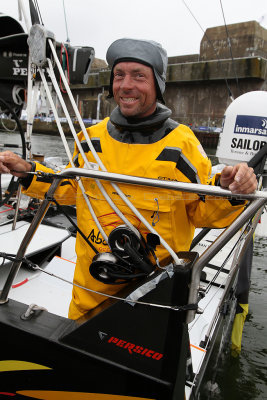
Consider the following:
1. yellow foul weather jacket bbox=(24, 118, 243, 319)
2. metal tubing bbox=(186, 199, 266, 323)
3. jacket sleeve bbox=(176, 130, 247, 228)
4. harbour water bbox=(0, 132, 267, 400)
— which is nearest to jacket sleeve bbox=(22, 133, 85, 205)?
yellow foul weather jacket bbox=(24, 118, 243, 319)

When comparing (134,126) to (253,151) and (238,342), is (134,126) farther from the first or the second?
(238,342)

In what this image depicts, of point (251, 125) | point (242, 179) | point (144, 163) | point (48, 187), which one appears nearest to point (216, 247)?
point (242, 179)

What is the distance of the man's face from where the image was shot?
1417 mm

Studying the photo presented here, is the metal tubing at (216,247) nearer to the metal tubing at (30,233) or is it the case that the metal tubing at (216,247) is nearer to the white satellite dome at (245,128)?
the metal tubing at (30,233)

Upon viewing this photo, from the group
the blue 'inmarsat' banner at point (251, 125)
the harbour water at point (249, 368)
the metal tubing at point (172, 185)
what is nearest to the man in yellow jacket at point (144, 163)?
the metal tubing at point (172, 185)

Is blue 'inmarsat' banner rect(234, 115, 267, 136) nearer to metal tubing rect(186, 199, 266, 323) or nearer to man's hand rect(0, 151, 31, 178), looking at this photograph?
metal tubing rect(186, 199, 266, 323)

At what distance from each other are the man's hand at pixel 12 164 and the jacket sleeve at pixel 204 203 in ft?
2.49

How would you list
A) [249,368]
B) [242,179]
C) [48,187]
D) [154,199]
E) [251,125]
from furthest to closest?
1. [249,368]
2. [251,125]
3. [48,187]
4. [154,199]
5. [242,179]

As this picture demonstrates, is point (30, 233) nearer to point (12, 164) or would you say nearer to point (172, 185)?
point (12, 164)

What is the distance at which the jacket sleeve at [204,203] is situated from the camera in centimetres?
136

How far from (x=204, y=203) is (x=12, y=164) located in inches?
35.3

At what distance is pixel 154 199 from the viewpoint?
4.43 ft

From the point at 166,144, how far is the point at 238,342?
8.44 feet

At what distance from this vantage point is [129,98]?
145 centimetres
